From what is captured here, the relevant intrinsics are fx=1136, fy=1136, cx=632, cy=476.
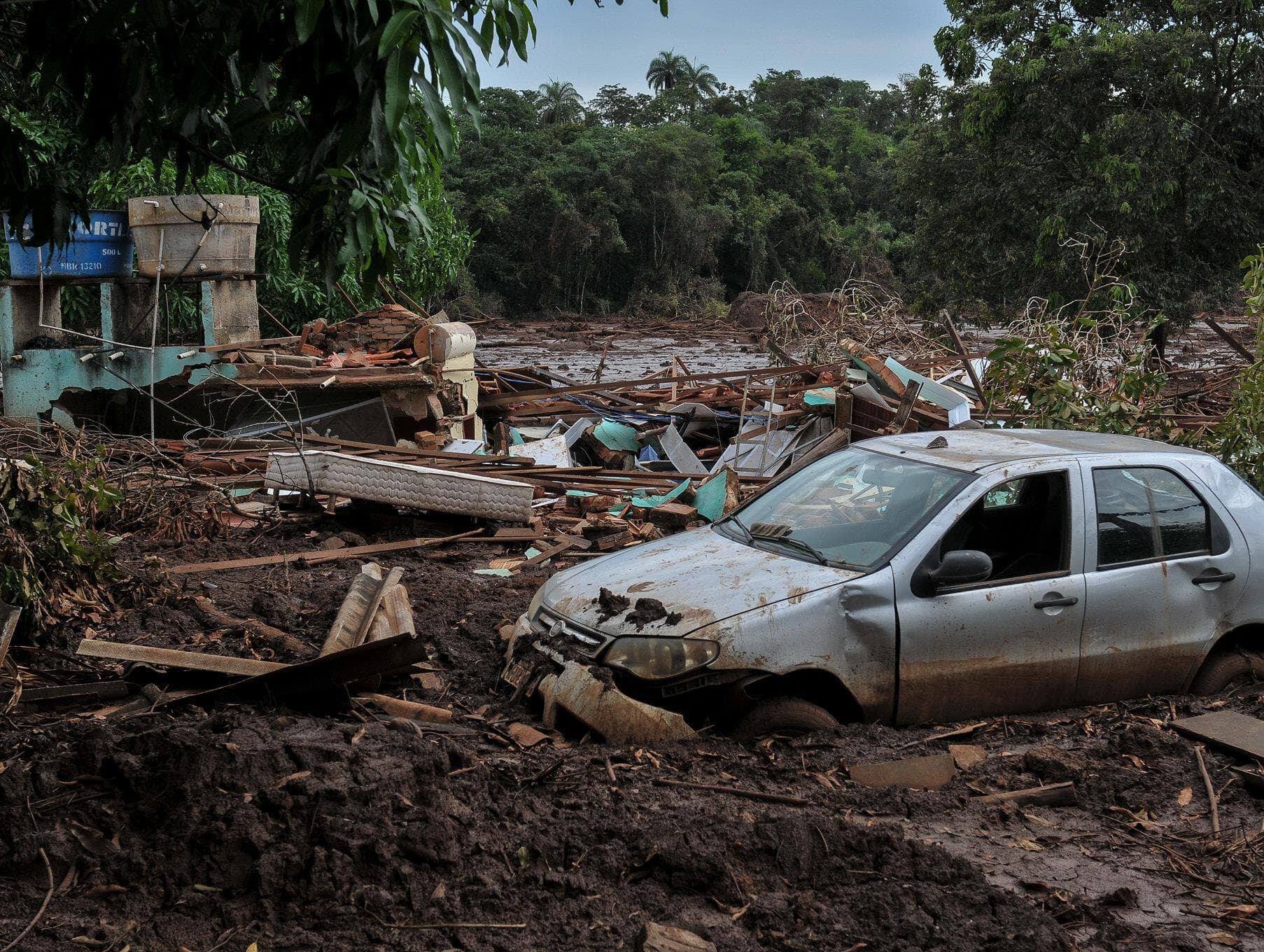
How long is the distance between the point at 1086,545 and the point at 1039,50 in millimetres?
20589

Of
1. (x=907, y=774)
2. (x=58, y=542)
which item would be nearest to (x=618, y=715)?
(x=907, y=774)

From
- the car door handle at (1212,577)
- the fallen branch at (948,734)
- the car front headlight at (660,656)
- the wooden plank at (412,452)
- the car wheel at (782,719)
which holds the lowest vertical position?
the fallen branch at (948,734)

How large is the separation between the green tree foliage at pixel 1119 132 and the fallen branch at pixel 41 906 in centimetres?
2148

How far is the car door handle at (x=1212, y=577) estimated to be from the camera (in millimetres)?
5965

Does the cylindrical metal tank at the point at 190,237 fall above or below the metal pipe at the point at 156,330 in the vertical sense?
above

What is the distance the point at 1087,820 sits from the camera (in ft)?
16.1

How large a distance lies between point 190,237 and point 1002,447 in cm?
1134

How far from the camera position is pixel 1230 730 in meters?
5.57

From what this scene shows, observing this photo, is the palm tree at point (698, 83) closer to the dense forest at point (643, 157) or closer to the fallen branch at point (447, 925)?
the dense forest at point (643, 157)

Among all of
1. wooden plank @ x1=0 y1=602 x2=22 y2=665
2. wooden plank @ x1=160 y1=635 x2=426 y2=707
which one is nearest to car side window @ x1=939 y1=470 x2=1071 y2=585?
wooden plank @ x1=160 y1=635 x2=426 y2=707

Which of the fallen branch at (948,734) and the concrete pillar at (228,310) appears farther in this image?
the concrete pillar at (228,310)

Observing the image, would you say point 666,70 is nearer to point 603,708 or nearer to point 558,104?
point 558,104

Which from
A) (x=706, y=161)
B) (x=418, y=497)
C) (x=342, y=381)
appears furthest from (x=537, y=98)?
(x=418, y=497)

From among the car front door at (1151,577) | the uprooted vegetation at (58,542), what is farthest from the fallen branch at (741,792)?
the uprooted vegetation at (58,542)
